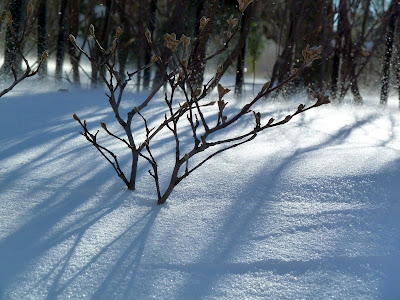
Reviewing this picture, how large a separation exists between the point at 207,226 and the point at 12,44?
370 cm

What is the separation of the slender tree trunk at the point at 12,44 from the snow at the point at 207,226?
2.45 m

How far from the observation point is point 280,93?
500 centimetres

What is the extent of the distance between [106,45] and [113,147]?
143 inches

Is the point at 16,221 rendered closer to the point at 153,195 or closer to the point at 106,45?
the point at 153,195

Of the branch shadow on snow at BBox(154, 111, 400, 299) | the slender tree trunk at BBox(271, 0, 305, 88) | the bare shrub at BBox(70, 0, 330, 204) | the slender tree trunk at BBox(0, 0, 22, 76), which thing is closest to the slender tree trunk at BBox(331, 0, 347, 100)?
the slender tree trunk at BBox(271, 0, 305, 88)

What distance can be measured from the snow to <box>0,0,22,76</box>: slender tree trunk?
8.03ft

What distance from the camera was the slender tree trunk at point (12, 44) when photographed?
4.58m

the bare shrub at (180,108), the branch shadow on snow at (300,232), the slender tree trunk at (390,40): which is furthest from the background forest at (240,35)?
the branch shadow on snow at (300,232)

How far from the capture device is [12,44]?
4.72 meters

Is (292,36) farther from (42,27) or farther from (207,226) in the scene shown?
(207,226)

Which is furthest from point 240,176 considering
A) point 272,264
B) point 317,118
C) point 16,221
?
point 317,118

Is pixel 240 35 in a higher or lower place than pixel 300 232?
higher

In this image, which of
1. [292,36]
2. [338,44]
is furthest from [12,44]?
[338,44]

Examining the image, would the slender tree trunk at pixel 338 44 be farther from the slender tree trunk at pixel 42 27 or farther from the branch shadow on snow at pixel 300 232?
the branch shadow on snow at pixel 300 232
